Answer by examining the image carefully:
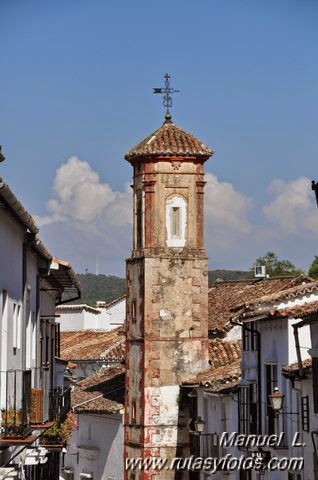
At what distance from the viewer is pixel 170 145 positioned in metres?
53.3

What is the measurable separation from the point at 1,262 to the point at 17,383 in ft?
8.24

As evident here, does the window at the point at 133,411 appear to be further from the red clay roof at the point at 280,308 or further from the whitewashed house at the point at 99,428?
the red clay roof at the point at 280,308

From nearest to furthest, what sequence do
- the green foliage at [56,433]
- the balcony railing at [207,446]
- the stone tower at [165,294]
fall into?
the green foliage at [56,433] → the balcony railing at [207,446] → the stone tower at [165,294]

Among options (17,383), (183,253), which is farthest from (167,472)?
(17,383)

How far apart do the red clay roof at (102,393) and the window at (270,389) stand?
69.1ft

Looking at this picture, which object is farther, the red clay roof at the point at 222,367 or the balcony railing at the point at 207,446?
the red clay roof at the point at 222,367

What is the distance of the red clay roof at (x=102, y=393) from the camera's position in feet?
190

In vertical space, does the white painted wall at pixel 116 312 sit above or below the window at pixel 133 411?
above

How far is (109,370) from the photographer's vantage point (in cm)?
6369

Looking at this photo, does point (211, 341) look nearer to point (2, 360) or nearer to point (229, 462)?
point (229, 462)

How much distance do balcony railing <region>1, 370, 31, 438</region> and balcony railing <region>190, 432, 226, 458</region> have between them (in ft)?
66.4

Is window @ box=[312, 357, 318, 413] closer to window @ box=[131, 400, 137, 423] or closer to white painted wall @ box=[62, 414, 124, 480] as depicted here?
window @ box=[131, 400, 137, 423]

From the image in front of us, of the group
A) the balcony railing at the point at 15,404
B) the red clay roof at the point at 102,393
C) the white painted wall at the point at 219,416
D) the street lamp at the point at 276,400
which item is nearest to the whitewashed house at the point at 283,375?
the street lamp at the point at 276,400

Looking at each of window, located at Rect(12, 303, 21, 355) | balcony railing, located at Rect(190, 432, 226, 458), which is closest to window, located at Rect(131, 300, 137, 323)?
balcony railing, located at Rect(190, 432, 226, 458)
